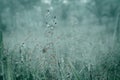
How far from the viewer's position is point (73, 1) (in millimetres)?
18953

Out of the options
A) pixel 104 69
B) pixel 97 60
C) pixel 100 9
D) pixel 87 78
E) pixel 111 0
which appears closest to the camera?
pixel 87 78

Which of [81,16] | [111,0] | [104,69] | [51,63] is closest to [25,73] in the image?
[51,63]

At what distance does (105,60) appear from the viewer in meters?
2.91

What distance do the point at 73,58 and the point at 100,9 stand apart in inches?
498

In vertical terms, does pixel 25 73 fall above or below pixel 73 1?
below

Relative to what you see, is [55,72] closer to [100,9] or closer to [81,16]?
[100,9]

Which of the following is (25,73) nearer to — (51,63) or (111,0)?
(51,63)

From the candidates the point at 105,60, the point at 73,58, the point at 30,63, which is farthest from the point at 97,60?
the point at 30,63

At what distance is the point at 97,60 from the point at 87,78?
0.48 meters

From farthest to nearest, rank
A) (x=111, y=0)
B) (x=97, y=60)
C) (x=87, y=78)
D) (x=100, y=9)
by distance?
(x=100, y=9)
(x=111, y=0)
(x=97, y=60)
(x=87, y=78)

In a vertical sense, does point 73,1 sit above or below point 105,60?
above

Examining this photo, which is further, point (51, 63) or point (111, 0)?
point (111, 0)

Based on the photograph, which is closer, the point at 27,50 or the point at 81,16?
the point at 27,50

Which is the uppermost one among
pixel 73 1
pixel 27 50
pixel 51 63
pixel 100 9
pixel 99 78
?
pixel 73 1
